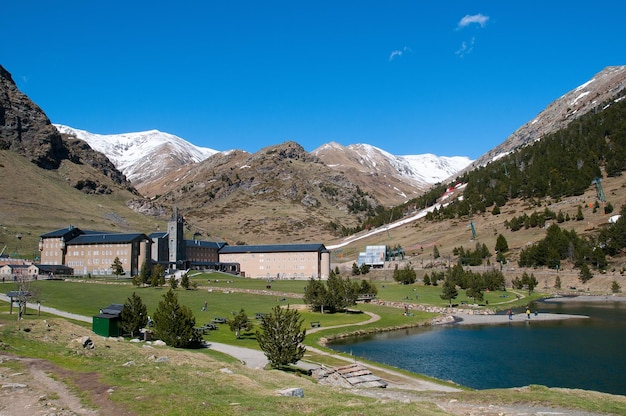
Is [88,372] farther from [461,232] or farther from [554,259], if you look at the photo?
[461,232]

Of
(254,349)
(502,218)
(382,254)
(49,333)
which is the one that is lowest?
(254,349)

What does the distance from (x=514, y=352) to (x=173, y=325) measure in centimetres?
3566

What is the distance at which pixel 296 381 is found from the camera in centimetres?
3209

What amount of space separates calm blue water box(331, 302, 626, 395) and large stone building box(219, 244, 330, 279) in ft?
270

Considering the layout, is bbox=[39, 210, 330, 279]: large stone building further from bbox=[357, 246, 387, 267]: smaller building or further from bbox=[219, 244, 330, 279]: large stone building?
bbox=[357, 246, 387, 267]: smaller building

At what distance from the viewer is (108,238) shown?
14300cm

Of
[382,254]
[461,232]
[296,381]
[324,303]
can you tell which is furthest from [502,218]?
[296,381]

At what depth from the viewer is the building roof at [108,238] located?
140 m

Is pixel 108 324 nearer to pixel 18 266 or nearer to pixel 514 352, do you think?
pixel 514 352

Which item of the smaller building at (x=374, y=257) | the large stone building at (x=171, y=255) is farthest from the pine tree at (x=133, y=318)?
the smaller building at (x=374, y=257)

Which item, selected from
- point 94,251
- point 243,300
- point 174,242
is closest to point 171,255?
point 174,242

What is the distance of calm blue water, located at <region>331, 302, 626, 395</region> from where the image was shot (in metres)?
41.9

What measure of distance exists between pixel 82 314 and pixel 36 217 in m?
160

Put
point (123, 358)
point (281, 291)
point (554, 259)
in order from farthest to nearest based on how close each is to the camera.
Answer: point (554, 259), point (281, 291), point (123, 358)
